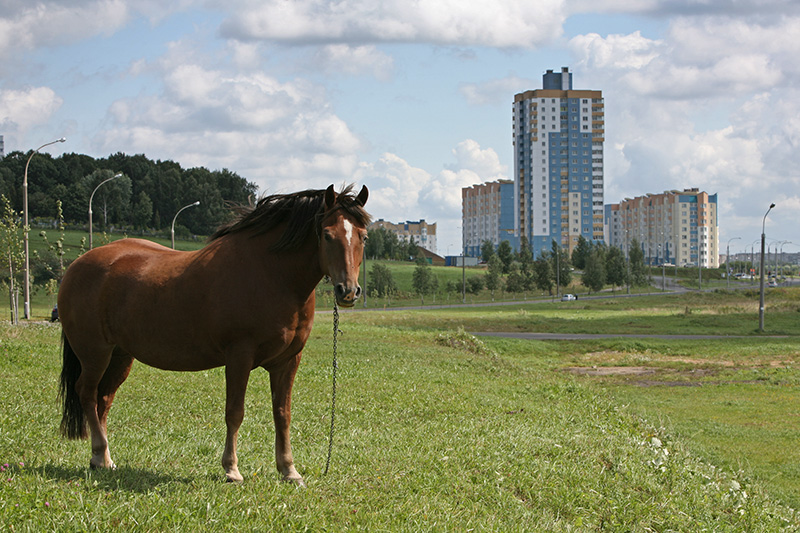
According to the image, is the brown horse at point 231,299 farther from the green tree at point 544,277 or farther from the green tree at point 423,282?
the green tree at point 544,277

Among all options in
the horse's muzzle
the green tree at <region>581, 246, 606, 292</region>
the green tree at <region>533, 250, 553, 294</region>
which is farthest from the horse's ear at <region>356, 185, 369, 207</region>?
the green tree at <region>581, 246, 606, 292</region>

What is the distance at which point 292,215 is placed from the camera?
6324 mm

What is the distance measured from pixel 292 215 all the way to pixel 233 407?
1.68 meters

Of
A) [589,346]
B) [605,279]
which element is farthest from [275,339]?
[605,279]

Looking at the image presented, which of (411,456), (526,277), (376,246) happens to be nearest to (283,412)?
(411,456)

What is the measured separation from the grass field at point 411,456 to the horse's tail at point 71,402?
164 millimetres

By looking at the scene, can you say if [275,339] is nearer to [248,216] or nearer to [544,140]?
[248,216]

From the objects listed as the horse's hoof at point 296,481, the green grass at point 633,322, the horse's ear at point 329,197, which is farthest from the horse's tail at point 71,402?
the green grass at point 633,322

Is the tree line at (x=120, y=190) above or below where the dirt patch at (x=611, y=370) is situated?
above

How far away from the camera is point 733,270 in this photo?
18900 centimetres

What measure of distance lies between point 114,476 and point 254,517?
4.81ft

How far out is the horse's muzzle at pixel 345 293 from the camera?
563 centimetres

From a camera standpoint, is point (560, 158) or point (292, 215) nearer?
point (292, 215)

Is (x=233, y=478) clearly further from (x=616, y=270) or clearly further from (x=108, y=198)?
(x=108, y=198)
